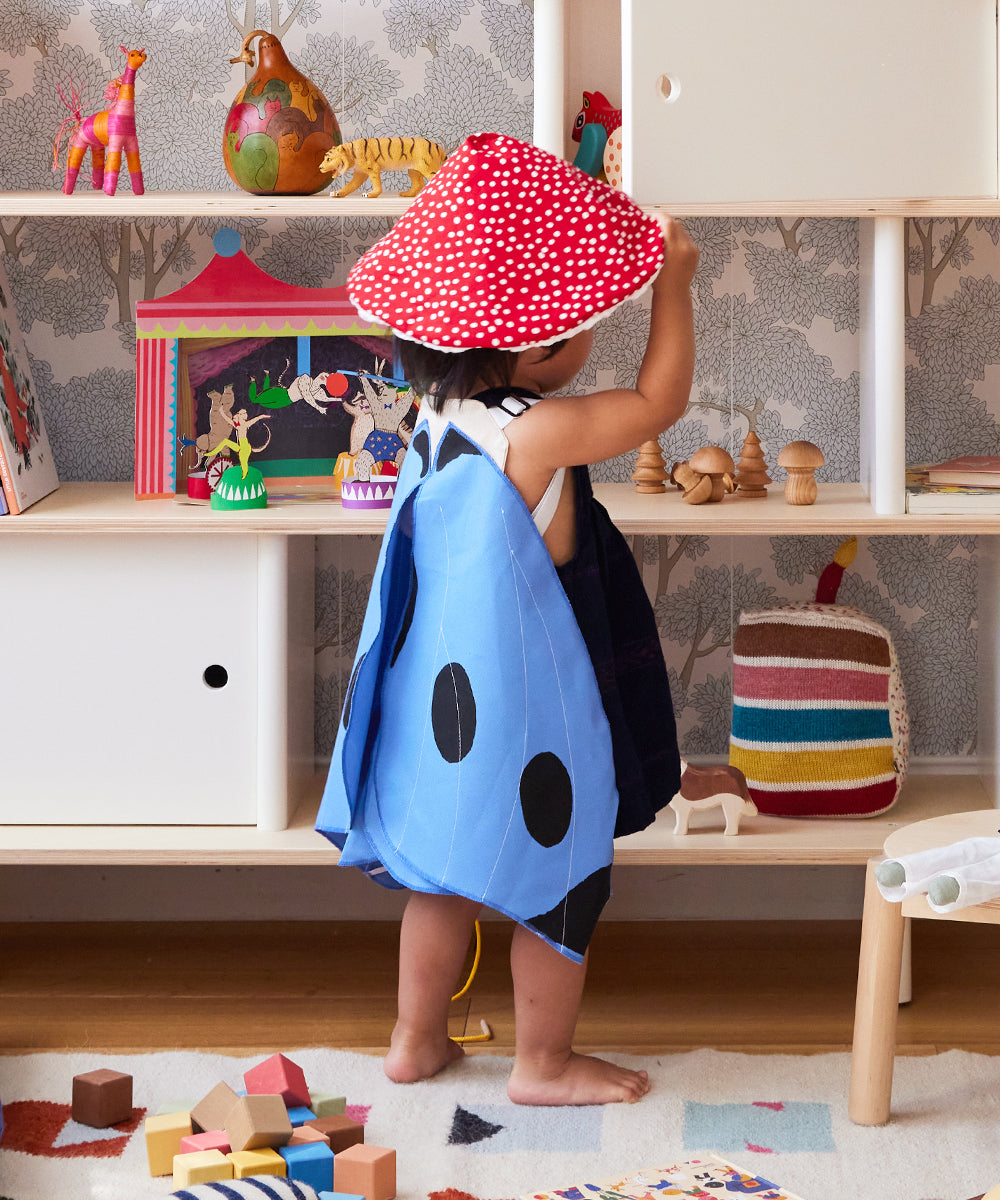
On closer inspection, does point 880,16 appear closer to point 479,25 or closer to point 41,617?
point 479,25

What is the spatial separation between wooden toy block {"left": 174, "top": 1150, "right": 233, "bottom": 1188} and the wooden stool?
60 cm

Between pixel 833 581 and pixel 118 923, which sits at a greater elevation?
pixel 833 581

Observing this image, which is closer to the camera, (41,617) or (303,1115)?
(303,1115)

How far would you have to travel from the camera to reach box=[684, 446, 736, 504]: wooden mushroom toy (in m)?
1.65

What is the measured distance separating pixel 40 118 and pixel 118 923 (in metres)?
1.05

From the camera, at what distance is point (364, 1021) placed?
5.37 feet

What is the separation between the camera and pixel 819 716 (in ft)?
5.43

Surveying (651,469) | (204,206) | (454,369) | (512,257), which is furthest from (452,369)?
(651,469)

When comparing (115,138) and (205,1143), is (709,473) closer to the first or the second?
(115,138)

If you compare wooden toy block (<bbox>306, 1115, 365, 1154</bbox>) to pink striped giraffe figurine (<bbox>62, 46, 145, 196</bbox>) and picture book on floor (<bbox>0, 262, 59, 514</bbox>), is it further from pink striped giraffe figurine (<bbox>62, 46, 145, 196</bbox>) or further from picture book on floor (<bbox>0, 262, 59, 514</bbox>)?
pink striped giraffe figurine (<bbox>62, 46, 145, 196</bbox>)

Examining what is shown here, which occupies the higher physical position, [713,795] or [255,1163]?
[713,795]

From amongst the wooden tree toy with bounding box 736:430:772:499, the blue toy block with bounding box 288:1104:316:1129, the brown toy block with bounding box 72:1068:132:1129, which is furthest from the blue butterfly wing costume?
the wooden tree toy with bounding box 736:430:772:499

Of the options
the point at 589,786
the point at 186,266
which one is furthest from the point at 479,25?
the point at 589,786

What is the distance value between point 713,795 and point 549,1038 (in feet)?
1.10
